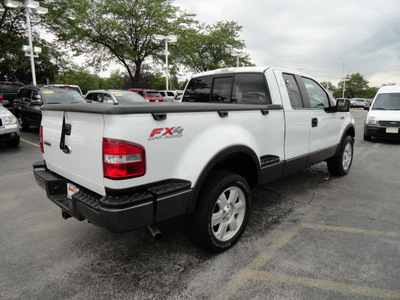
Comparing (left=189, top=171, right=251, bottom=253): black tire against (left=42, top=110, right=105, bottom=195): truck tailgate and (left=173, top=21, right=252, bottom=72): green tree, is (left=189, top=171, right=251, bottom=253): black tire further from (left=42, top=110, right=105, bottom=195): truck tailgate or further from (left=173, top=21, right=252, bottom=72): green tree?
(left=173, top=21, right=252, bottom=72): green tree

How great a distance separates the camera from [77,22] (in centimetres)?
2319

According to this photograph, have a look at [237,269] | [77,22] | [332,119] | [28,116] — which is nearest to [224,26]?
[77,22]

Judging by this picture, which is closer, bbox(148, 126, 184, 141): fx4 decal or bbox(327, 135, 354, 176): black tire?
bbox(148, 126, 184, 141): fx4 decal

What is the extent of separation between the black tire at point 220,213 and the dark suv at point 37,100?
8.45 metres

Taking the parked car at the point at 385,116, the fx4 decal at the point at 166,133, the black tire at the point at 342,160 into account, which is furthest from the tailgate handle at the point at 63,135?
the parked car at the point at 385,116

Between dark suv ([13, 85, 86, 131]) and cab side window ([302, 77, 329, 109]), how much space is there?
26.7ft

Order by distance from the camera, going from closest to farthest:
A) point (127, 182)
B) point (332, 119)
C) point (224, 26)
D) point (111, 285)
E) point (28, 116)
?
point (127, 182) < point (111, 285) < point (332, 119) < point (28, 116) < point (224, 26)

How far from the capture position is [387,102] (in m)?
9.87

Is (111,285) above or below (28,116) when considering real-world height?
below

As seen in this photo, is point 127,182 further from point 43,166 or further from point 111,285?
point 43,166

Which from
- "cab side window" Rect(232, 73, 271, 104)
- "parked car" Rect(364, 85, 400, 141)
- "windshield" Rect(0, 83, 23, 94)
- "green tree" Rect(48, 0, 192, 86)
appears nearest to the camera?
"cab side window" Rect(232, 73, 271, 104)

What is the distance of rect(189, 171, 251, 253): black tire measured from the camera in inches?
95.0

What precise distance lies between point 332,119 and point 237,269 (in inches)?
125

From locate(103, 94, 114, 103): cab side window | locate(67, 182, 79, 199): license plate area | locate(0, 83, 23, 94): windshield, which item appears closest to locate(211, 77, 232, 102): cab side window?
locate(67, 182, 79, 199): license plate area
